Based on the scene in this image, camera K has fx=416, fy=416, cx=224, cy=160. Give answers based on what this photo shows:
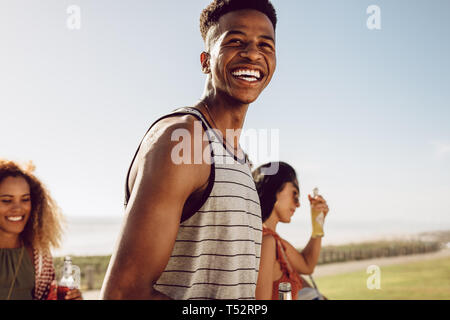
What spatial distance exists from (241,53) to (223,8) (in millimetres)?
237

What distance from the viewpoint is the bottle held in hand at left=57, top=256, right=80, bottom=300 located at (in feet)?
10.8

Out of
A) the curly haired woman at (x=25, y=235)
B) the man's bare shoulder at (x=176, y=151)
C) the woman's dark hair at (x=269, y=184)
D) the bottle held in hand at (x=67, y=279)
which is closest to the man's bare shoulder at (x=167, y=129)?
the man's bare shoulder at (x=176, y=151)

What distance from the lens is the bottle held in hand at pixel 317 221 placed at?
4.37m

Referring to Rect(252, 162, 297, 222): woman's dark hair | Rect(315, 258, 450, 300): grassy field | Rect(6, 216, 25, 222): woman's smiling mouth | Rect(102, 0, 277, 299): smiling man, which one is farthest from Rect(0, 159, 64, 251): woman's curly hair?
Rect(315, 258, 450, 300): grassy field

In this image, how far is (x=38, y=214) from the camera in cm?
447

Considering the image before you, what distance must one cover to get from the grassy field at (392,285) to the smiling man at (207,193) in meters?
→ 17.4

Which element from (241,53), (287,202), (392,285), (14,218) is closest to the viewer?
(241,53)

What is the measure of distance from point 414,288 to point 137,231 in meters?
23.6

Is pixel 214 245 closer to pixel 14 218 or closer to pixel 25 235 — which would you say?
A: pixel 14 218

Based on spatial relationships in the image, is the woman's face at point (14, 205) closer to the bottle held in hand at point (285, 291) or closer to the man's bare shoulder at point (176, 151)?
the bottle held in hand at point (285, 291)

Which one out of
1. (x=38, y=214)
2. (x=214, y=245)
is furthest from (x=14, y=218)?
(x=214, y=245)
